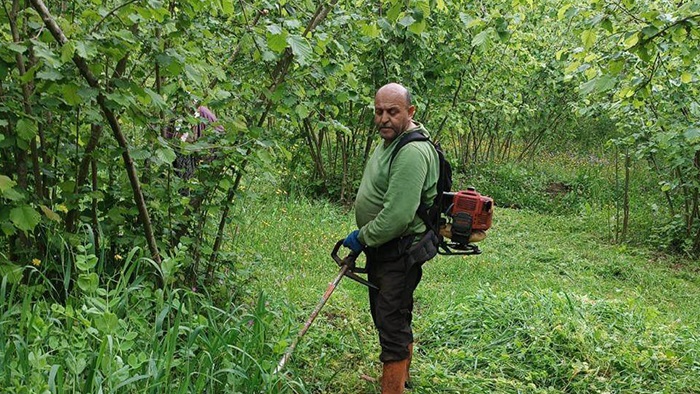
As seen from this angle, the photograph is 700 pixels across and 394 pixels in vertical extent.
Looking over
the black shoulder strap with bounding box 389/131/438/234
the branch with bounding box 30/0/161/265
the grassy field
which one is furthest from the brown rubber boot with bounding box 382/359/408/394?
the branch with bounding box 30/0/161/265

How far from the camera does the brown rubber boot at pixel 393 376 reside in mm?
3736

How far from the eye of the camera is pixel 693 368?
429 cm

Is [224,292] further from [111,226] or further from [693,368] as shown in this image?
[693,368]

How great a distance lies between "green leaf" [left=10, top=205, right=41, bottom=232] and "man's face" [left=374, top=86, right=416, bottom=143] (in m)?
1.85

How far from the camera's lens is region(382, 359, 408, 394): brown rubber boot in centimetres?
374

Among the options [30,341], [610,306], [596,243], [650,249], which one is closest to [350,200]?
[596,243]

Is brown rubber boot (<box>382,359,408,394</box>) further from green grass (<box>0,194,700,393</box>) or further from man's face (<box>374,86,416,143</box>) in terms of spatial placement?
man's face (<box>374,86,416,143</box>)

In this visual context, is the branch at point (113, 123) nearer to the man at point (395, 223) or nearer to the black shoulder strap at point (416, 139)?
the man at point (395, 223)

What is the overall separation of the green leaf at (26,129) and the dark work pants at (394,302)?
6.49 feet

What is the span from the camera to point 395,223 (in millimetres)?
3447

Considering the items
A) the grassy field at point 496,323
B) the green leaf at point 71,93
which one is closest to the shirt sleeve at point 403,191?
the grassy field at point 496,323

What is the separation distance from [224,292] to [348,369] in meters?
1.00

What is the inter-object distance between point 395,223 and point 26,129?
1.89m

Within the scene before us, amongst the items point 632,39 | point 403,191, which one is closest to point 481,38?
point 403,191
